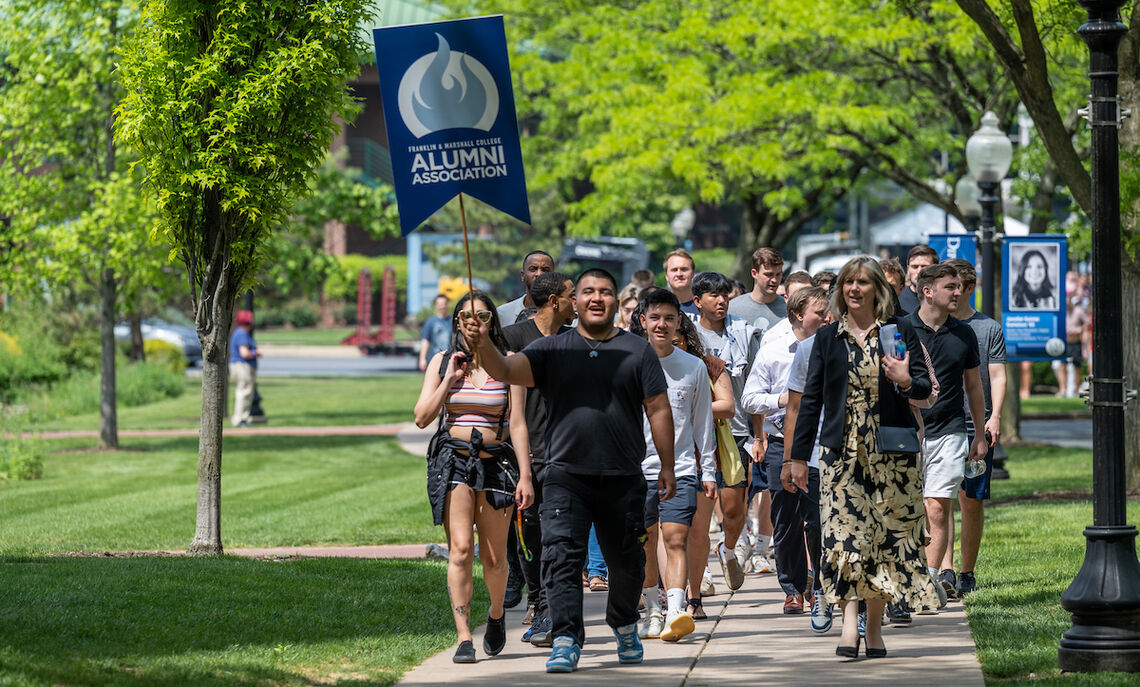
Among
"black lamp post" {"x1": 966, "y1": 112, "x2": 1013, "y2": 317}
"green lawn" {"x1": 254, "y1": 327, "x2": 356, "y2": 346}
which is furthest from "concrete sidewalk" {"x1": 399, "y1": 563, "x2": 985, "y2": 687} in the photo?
"green lawn" {"x1": 254, "y1": 327, "x2": 356, "y2": 346}

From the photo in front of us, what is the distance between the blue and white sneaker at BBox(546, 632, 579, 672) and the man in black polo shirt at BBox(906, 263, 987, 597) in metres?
2.68

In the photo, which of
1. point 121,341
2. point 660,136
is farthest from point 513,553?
point 121,341

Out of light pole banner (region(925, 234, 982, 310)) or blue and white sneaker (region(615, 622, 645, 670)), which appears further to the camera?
light pole banner (region(925, 234, 982, 310))

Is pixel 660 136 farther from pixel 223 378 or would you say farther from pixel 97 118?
pixel 223 378

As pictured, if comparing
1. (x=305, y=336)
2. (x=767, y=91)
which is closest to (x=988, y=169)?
(x=767, y=91)

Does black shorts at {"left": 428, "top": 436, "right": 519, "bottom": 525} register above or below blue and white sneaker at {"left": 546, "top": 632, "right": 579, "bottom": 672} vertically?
above

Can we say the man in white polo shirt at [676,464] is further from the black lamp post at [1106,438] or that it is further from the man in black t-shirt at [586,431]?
the black lamp post at [1106,438]

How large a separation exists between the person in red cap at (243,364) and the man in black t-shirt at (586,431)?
61.4 feet

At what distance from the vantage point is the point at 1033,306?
17219 millimetres

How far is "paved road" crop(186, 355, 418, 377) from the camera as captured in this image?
46.3 metres

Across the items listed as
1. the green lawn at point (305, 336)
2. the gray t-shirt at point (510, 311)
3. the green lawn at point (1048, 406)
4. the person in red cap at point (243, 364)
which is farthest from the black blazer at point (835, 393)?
the green lawn at point (305, 336)

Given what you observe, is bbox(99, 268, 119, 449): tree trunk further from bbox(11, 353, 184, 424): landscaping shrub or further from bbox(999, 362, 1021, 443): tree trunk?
bbox(999, 362, 1021, 443): tree trunk

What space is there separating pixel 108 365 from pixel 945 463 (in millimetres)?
15879

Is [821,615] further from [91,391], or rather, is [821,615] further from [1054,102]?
[91,391]
